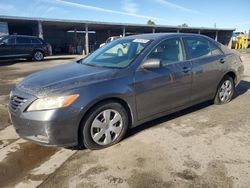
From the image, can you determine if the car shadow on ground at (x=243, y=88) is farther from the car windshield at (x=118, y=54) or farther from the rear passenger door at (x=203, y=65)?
the car windshield at (x=118, y=54)

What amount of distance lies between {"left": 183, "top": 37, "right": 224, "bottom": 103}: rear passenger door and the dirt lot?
65 centimetres

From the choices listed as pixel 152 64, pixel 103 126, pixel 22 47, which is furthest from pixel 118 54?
pixel 22 47

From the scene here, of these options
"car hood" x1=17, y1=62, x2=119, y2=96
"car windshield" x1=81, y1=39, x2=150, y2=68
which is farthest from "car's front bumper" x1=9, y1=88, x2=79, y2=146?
"car windshield" x1=81, y1=39, x2=150, y2=68

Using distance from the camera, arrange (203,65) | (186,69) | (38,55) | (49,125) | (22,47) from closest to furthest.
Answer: (49,125) → (186,69) → (203,65) → (22,47) → (38,55)

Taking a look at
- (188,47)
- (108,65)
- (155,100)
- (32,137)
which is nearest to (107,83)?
(108,65)

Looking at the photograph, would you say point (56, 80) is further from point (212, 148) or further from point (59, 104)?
point (212, 148)

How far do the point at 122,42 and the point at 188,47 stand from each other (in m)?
1.20

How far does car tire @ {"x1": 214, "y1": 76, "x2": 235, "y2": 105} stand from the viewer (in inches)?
206

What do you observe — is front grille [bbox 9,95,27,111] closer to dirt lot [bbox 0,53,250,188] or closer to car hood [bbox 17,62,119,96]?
car hood [bbox 17,62,119,96]

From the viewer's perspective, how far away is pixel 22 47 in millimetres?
16141

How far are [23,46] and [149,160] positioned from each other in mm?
15327

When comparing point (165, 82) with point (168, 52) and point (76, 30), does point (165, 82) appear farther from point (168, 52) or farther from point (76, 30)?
point (76, 30)

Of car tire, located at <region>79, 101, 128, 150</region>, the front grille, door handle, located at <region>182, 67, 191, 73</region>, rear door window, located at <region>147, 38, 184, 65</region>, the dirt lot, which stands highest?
rear door window, located at <region>147, 38, 184, 65</region>

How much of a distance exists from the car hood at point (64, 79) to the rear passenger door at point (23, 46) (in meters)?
13.6
